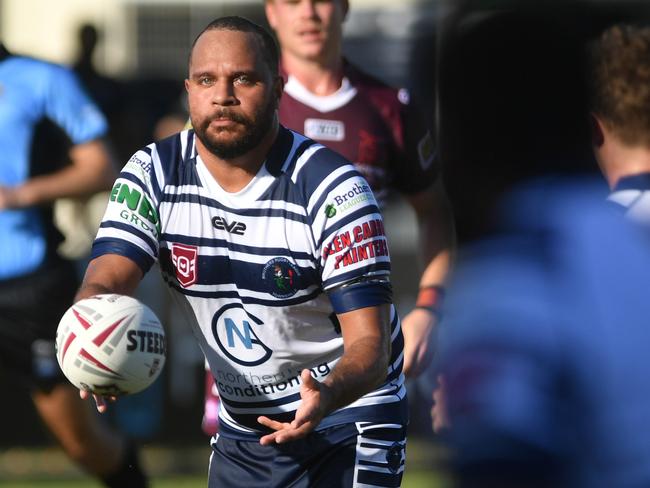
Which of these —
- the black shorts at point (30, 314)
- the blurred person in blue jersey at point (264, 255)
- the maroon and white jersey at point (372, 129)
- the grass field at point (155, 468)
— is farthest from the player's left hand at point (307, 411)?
the grass field at point (155, 468)

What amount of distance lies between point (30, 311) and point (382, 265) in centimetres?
314

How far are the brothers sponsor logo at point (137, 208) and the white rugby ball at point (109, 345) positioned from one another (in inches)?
12.5

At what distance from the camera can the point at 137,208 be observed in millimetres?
4238

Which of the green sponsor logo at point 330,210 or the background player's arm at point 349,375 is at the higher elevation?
the green sponsor logo at point 330,210

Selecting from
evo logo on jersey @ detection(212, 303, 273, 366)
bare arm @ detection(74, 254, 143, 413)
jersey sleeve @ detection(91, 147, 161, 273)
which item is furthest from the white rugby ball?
evo logo on jersey @ detection(212, 303, 273, 366)

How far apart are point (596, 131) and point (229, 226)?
207cm

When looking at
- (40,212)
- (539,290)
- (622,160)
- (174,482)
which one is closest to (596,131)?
(622,160)

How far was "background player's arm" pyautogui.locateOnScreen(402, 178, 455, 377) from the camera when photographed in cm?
536

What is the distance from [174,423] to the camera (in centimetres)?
999

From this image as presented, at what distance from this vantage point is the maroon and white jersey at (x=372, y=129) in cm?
567

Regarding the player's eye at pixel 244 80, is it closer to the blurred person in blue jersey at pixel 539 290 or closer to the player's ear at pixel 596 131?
the player's ear at pixel 596 131

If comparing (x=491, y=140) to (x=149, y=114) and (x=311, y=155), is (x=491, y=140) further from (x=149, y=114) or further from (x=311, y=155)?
(x=149, y=114)

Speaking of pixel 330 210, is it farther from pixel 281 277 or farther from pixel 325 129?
pixel 325 129

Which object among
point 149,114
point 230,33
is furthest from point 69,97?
point 149,114
